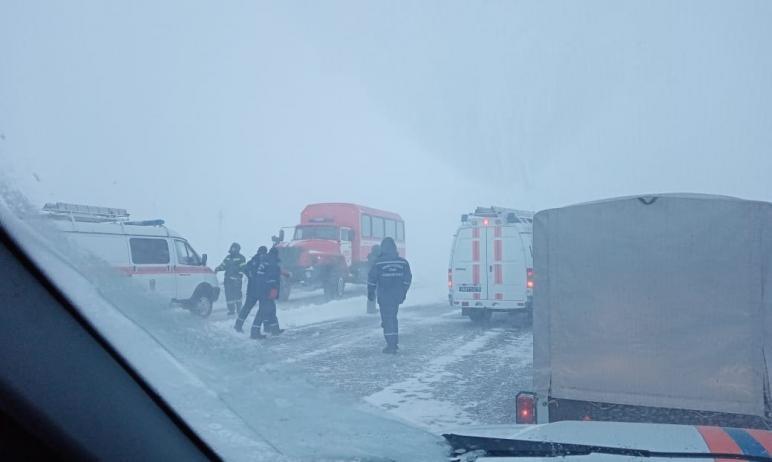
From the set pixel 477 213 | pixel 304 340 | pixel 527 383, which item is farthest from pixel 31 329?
pixel 477 213

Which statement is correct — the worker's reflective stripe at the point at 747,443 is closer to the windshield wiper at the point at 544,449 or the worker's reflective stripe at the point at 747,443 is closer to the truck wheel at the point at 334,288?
the windshield wiper at the point at 544,449

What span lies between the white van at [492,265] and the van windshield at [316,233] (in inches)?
364

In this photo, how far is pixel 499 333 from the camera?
14.2 metres

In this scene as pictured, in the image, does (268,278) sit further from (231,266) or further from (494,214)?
(494,214)

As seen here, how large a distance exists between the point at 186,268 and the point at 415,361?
641 centimetres

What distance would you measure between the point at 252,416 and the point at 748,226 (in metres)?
3.90

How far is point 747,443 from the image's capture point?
9.55 ft

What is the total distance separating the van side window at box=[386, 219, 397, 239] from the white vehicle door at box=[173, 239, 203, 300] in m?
15.6

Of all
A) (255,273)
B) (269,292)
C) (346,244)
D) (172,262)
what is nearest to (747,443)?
(269,292)

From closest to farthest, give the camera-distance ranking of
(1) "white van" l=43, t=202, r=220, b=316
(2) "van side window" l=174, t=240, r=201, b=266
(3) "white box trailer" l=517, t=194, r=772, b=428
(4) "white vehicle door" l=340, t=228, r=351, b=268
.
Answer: (3) "white box trailer" l=517, t=194, r=772, b=428 < (1) "white van" l=43, t=202, r=220, b=316 < (2) "van side window" l=174, t=240, r=201, b=266 < (4) "white vehicle door" l=340, t=228, r=351, b=268

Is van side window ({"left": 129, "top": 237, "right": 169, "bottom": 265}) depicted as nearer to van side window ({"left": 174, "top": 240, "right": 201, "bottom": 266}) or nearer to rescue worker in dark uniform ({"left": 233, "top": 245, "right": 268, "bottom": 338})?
van side window ({"left": 174, "top": 240, "right": 201, "bottom": 266})

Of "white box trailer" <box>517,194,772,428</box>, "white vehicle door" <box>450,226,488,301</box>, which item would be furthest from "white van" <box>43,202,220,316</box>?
"white box trailer" <box>517,194,772,428</box>

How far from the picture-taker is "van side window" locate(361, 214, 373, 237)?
26844mm

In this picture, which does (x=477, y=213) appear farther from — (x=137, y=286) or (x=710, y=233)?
(x=137, y=286)
